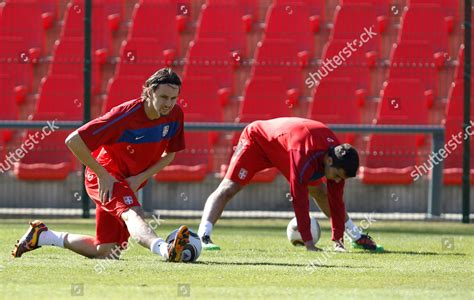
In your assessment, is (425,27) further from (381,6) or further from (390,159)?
(390,159)

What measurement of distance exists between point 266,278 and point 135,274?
38.5 inches

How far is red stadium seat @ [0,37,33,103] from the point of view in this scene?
20500 millimetres

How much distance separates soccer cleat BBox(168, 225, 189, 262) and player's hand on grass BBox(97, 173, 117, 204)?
2.34 ft

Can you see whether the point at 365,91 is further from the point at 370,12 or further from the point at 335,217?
the point at 335,217

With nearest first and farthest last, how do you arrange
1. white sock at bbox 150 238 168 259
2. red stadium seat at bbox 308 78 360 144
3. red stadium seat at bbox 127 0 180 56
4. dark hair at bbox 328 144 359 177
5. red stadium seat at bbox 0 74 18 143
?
white sock at bbox 150 238 168 259 < dark hair at bbox 328 144 359 177 < red stadium seat at bbox 308 78 360 144 < red stadium seat at bbox 0 74 18 143 < red stadium seat at bbox 127 0 180 56

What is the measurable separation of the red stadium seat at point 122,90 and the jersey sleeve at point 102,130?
378 inches

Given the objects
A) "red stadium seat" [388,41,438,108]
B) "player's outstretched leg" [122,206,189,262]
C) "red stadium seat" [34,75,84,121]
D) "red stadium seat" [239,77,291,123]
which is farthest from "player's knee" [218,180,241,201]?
"red stadium seat" [34,75,84,121]

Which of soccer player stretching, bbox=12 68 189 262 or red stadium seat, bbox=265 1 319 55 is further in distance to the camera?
red stadium seat, bbox=265 1 319 55

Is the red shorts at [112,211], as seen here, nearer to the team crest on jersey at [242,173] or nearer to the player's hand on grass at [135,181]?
the player's hand on grass at [135,181]

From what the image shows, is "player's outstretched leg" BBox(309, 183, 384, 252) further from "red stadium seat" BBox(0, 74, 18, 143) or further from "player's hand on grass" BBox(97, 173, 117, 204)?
"red stadium seat" BBox(0, 74, 18, 143)

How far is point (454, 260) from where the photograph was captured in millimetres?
11156

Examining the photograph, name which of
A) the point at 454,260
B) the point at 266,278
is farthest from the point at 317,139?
the point at 266,278

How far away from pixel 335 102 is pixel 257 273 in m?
10.3

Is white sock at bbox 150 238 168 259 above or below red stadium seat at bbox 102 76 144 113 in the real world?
below
